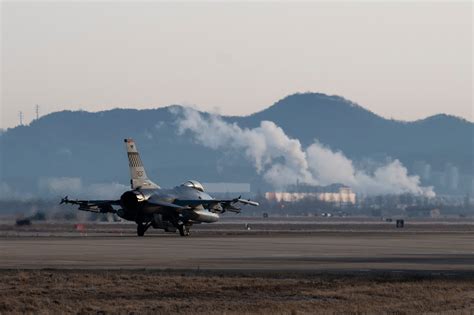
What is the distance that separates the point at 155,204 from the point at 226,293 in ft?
168

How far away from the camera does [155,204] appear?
9262 centimetres

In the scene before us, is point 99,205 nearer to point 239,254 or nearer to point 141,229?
point 141,229


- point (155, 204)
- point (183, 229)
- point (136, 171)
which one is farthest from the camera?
point (183, 229)

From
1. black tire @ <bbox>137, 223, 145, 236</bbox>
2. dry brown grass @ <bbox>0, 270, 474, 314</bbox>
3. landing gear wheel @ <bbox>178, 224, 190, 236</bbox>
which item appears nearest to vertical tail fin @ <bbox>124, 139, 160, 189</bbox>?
black tire @ <bbox>137, 223, 145, 236</bbox>

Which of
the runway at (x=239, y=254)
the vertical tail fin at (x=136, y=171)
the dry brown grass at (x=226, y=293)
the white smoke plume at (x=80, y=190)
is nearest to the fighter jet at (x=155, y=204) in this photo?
the vertical tail fin at (x=136, y=171)

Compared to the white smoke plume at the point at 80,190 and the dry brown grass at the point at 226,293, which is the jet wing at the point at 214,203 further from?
the white smoke plume at the point at 80,190

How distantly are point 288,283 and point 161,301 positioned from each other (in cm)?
720

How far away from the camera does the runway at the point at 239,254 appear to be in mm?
55062

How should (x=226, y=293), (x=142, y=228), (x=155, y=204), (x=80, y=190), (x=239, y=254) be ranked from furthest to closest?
(x=80, y=190) < (x=142, y=228) < (x=155, y=204) < (x=239, y=254) < (x=226, y=293)

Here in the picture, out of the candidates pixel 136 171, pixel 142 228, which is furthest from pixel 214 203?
pixel 136 171

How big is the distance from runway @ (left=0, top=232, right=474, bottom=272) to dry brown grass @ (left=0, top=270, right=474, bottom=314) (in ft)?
17.7

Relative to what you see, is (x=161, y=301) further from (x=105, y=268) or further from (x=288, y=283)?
(x=105, y=268)

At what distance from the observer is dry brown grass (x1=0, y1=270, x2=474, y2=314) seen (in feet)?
124

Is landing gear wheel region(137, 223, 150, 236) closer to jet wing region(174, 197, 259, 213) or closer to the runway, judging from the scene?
jet wing region(174, 197, 259, 213)
